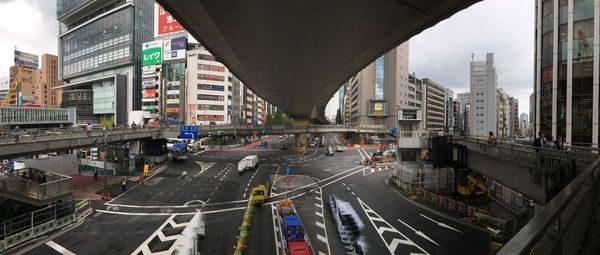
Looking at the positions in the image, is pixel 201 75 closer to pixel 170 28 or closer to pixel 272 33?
pixel 170 28

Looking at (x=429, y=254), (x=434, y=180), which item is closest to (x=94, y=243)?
(x=429, y=254)

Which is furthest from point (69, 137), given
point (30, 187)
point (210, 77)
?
point (210, 77)

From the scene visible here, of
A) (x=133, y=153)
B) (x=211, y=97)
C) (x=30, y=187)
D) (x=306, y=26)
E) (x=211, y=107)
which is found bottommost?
(x=30, y=187)

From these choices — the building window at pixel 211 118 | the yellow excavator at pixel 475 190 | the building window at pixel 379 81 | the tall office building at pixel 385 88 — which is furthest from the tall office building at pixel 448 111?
the yellow excavator at pixel 475 190

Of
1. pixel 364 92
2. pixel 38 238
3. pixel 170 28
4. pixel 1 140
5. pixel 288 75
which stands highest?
pixel 170 28

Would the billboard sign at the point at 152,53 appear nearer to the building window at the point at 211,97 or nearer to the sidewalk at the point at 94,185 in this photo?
the building window at the point at 211,97

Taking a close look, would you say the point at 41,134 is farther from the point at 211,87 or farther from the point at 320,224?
the point at 211,87
